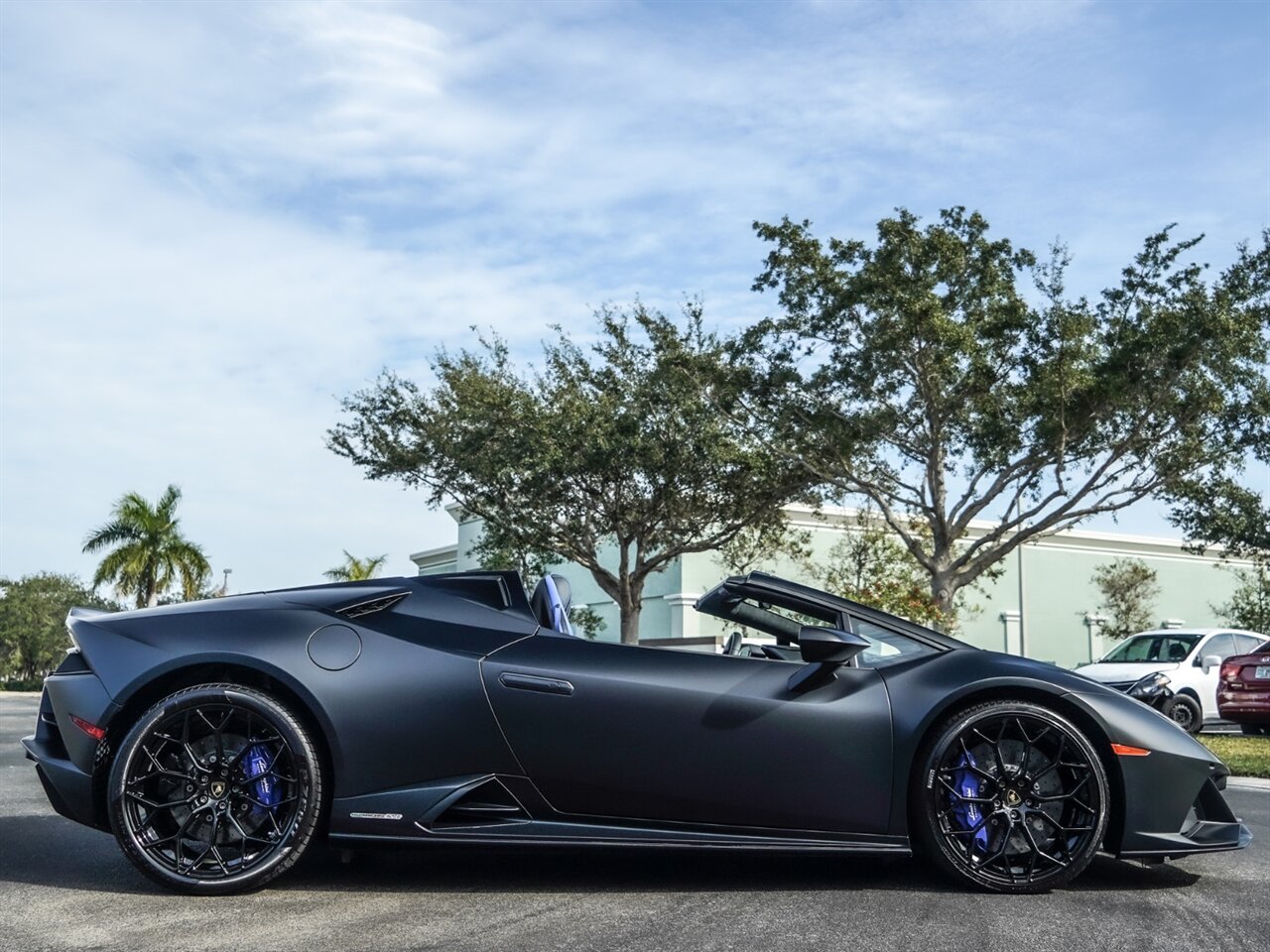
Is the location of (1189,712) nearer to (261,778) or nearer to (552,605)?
(552,605)

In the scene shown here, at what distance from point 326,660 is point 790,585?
1.71 metres

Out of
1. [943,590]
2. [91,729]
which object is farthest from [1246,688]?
[91,729]

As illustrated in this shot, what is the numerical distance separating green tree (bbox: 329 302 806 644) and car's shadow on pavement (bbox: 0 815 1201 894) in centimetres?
1927

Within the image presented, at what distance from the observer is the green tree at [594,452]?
25125mm

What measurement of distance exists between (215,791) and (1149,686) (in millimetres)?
12874

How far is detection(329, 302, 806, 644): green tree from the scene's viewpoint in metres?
25.1

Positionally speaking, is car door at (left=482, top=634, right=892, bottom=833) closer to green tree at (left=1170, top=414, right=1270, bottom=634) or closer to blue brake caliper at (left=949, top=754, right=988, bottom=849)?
blue brake caliper at (left=949, top=754, right=988, bottom=849)

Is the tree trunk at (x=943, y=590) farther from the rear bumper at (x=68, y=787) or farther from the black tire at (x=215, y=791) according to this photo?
the rear bumper at (x=68, y=787)

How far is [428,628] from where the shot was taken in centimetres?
457

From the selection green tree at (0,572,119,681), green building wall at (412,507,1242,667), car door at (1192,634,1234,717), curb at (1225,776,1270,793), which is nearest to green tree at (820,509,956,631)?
green building wall at (412,507,1242,667)

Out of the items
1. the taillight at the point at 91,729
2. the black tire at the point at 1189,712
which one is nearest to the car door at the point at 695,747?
the taillight at the point at 91,729

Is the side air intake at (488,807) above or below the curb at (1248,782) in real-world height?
above

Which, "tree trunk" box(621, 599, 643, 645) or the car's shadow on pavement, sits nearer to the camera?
the car's shadow on pavement

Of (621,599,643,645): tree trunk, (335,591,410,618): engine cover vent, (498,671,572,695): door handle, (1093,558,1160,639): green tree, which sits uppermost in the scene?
(1093,558,1160,639): green tree
